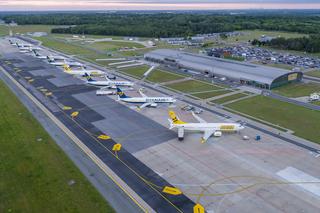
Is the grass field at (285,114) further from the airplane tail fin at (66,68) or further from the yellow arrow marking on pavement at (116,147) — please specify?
the airplane tail fin at (66,68)

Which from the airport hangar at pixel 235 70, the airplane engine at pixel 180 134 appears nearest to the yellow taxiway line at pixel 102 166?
the airplane engine at pixel 180 134

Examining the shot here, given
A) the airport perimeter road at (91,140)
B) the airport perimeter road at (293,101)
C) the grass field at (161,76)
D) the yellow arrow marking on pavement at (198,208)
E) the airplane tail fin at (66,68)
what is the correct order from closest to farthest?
1. the yellow arrow marking on pavement at (198,208)
2. the airport perimeter road at (91,140)
3. the airport perimeter road at (293,101)
4. the grass field at (161,76)
5. the airplane tail fin at (66,68)

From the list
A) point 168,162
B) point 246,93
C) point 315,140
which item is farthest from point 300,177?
point 246,93

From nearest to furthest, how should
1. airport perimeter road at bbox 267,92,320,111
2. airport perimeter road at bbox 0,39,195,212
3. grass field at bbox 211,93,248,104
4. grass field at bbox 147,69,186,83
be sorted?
1. airport perimeter road at bbox 0,39,195,212
2. airport perimeter road at bbox 267,92,320,111
3. grass field at bbox 211,93,248,104
4. grass field at bbox 147,69,186,83

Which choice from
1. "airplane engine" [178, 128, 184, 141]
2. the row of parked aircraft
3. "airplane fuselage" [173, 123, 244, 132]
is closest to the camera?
"airplane engine" [178, 128, 184, 141]

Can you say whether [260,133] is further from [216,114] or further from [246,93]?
[246,93]

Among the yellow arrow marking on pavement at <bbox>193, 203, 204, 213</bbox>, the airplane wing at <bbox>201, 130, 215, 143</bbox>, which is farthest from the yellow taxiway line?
the airplane wing at <bbox>201, 130, 215, 143</bbox>

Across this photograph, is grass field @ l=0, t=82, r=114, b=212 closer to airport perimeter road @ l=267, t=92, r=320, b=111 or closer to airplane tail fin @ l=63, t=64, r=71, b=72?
airplane tail fin @ l=63, t=64, r=71, b=72
